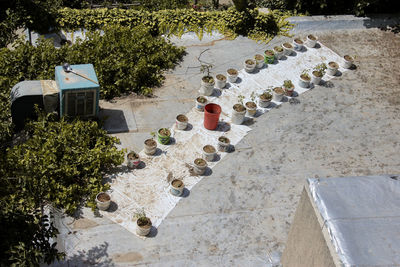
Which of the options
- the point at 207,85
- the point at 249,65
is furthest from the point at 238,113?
the point at 249,65

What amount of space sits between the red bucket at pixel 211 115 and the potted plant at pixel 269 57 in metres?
2.82

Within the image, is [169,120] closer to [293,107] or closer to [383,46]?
[293,107]

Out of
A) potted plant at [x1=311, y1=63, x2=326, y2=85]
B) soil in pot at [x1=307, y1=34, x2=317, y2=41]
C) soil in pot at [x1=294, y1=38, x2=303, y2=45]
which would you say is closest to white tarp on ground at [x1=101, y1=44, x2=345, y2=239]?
potted plant at [x1=311, y1=63, x2=326, y2=85]

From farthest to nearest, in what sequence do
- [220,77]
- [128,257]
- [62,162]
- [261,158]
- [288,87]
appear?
[220,77] < [288,87] < [261,158] < [62,162] < [128,257]

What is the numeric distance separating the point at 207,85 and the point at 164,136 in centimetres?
205

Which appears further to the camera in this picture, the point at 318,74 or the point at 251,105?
the point at 318,74

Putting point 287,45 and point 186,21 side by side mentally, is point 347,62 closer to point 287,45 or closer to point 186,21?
point 287,45

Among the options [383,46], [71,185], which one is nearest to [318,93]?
[383,46]

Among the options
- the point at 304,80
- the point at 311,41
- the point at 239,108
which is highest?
the point at 311,41

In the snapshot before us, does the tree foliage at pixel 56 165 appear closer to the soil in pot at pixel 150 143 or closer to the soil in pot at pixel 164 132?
the soil in pot at pixel 150 143

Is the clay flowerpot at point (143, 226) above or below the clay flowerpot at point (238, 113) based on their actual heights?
below

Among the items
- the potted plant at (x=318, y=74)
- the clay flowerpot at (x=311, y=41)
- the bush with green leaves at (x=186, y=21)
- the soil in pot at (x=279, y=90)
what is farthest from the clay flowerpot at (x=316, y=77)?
the bush with green leaves at (x=186, y=21)

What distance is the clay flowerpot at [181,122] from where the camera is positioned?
1012 cm

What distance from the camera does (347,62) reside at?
12352mm
